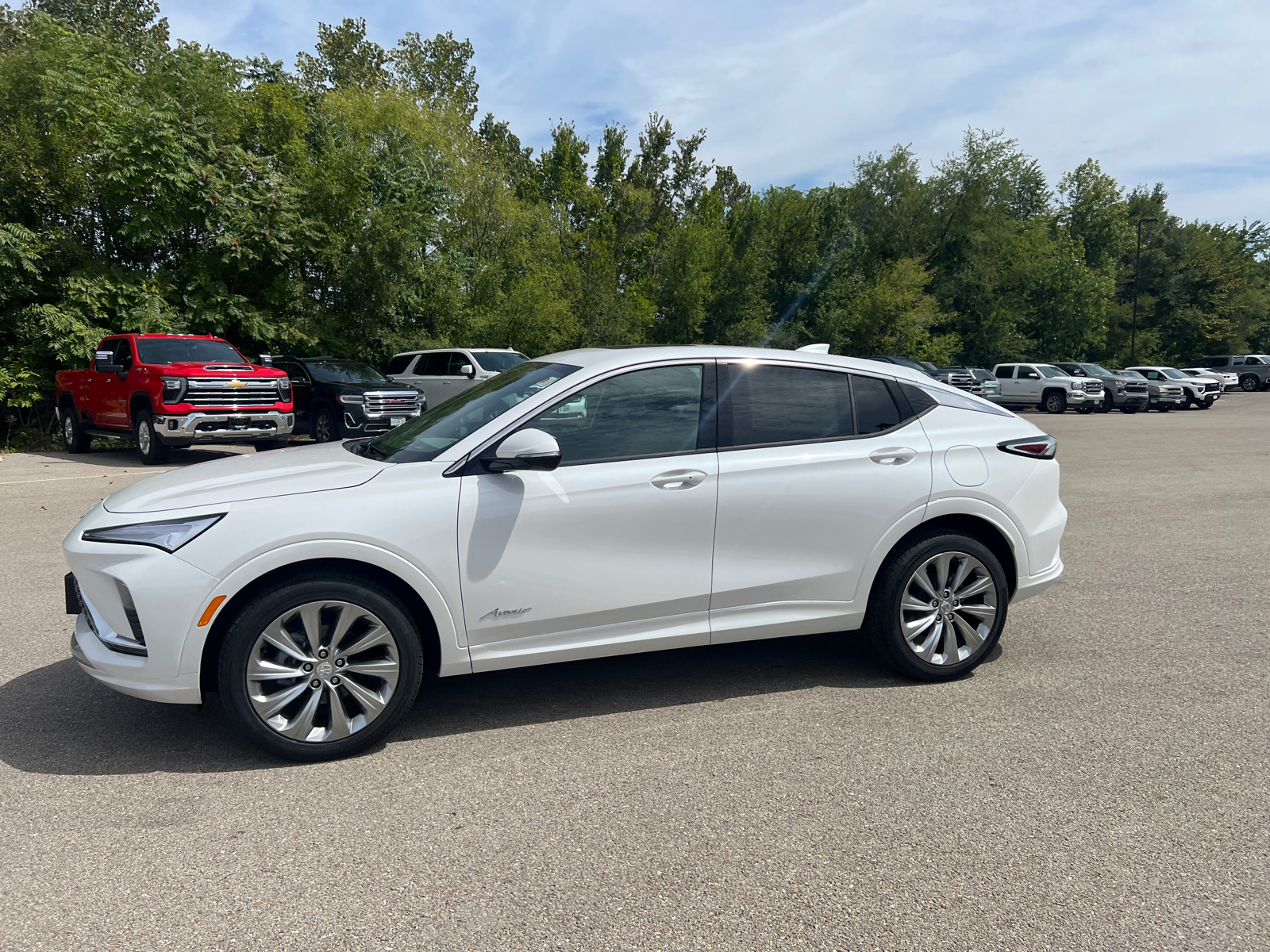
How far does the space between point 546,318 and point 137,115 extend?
42.7 feet

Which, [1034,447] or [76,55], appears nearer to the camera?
[1034,447]

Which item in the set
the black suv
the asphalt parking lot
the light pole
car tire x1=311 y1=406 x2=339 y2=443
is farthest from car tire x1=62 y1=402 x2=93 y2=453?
the light pole

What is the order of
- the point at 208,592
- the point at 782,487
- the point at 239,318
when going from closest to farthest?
the point at 208,592
the point at 782,487
the point at 239,318

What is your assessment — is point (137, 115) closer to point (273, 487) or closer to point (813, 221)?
point (273, 487)

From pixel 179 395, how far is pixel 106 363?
6.10 feet

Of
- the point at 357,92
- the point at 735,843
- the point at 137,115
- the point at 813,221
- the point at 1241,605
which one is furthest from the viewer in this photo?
the point at 813,221

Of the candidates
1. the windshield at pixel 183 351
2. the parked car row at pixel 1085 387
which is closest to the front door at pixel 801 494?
the windshield at pixel 183 351

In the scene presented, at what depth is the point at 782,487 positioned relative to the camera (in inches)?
164

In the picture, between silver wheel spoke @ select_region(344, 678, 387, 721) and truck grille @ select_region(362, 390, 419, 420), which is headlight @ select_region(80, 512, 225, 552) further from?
Answer: truck grille @ select_region(362, 390, 419, 420)

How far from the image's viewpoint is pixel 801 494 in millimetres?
4195

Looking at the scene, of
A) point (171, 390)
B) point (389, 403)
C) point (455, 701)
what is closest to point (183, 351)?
point (171, 390)

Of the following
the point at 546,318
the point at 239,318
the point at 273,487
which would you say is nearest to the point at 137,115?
the point at 239,318

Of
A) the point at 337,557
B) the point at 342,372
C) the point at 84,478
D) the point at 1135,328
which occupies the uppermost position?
the point at 1135,328

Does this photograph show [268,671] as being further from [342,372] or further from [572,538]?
[342,372]
